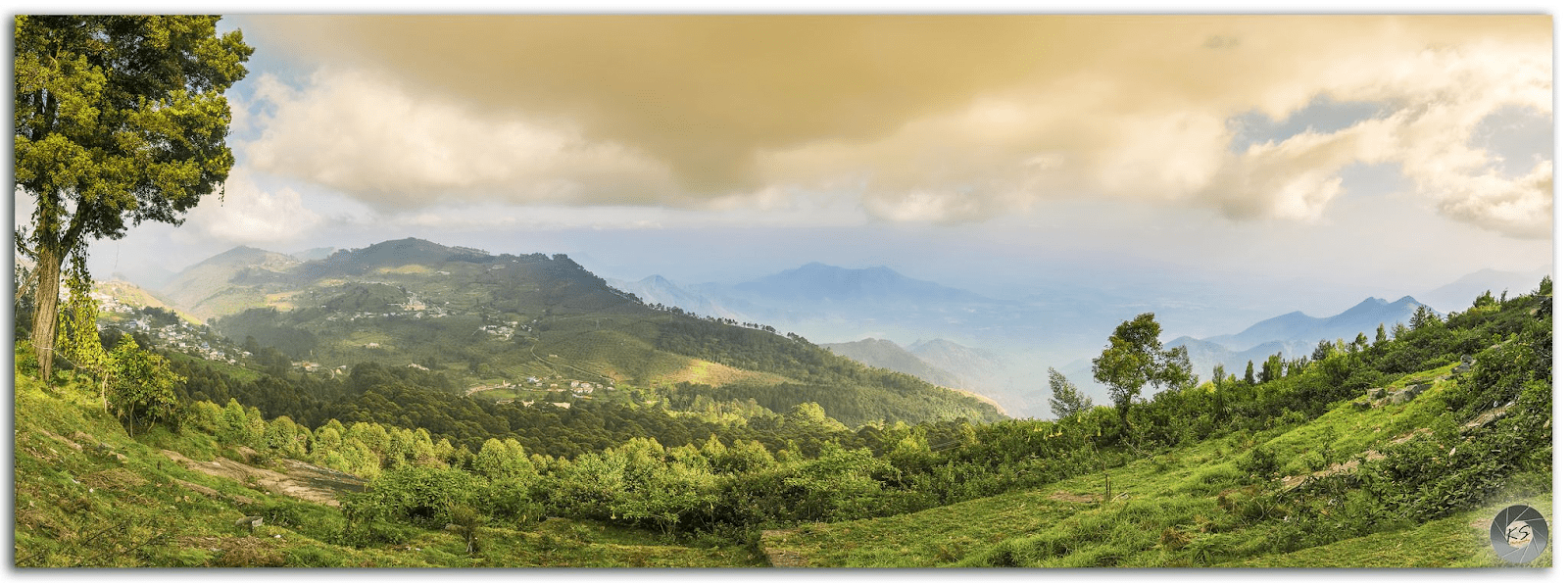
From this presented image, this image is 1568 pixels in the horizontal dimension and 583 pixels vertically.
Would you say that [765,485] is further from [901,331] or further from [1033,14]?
[901,331]

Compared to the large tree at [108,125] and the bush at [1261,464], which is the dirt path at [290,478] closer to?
the large tree at [108,125]

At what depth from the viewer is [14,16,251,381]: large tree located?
5.75 metres

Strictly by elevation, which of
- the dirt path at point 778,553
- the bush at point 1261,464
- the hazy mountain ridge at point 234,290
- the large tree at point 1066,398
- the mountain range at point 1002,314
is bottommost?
the dirt path at point 778,553

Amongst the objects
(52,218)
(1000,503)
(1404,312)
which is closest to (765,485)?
(1000,503)

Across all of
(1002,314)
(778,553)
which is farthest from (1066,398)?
(1002,314)

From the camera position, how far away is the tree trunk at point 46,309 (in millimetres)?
6141

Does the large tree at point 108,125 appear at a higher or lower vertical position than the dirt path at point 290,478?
higher

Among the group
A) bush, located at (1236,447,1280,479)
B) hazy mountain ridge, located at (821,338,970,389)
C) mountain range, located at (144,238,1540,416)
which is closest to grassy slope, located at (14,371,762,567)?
mountain range, located at (144,238,1540,416)

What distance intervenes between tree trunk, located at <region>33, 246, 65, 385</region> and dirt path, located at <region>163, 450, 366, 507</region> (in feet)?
4.97

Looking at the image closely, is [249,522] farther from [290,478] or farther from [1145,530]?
[1145,530]

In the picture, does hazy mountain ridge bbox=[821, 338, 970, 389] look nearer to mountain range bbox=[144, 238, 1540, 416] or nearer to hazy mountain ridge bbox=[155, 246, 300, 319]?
mountain range bbox=[144, 238, 1540, 416]

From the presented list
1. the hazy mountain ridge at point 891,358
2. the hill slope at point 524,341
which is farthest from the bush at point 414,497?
the hazy mountain ridge at point 891,358

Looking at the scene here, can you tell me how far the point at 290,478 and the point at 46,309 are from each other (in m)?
2.99

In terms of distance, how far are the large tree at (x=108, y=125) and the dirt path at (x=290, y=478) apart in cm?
182
